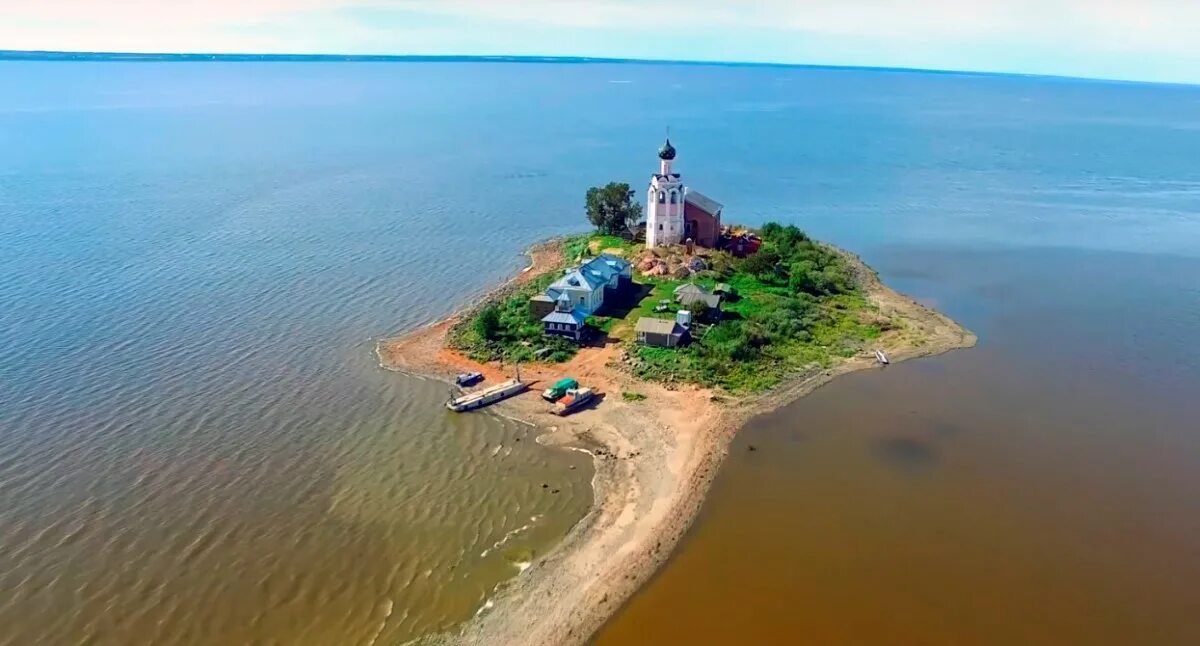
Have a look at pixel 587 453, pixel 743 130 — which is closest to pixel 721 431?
pixel 587 453

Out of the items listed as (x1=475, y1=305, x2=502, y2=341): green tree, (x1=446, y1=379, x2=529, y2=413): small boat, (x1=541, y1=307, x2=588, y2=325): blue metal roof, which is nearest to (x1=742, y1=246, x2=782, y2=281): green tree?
(x1=541, y1=307, x2=588, y2=325): blue metal roof

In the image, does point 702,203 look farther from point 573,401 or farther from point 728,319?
point 573,401

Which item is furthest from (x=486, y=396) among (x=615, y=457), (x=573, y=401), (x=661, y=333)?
(x=661, y=333)

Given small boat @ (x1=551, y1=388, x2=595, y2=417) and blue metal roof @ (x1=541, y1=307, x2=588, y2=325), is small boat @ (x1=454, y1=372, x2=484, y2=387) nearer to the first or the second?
small boat @ (x1=551, y1=388, x2=595, y2=417)

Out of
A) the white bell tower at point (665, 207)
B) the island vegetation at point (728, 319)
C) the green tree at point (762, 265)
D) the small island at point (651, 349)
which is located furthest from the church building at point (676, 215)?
the green tree at point (762, 265)

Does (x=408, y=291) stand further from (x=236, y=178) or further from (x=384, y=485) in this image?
(x=236, y=178)

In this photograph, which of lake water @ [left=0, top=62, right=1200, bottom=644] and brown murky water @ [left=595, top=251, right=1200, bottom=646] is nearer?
brown murky water @ [left=595, top=251, right=1200, bottom=646]
